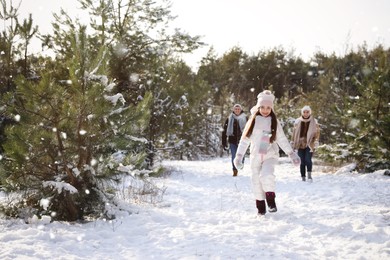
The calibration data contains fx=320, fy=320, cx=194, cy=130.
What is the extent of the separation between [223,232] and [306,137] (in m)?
4.70

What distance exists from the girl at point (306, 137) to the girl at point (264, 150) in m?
3.10

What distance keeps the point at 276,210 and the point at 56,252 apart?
3.08m

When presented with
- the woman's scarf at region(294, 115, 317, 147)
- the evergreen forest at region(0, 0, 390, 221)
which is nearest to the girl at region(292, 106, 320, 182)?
the woman's scarf at region(294, 115, 317, 147)

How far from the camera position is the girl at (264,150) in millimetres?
4809

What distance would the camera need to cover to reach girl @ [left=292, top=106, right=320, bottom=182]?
788 centimetres

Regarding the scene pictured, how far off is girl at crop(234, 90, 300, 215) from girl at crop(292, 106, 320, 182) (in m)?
3.10

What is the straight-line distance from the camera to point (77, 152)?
14.3 ft

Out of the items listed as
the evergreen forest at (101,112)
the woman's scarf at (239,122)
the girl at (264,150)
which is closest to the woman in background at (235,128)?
the woman's scarf at (239,122)

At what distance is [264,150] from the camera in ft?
16.1

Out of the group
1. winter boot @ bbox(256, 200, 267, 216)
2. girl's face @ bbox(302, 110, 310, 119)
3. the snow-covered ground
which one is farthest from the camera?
girl's face @ bbox(302, 110, 310, 119)

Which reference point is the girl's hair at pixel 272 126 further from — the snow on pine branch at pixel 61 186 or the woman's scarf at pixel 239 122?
the woman's scarf at pixel 239 122

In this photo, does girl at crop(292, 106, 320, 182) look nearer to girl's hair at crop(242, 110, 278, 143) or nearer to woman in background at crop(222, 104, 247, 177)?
woman in background at crop(222, 104, 247, 177)

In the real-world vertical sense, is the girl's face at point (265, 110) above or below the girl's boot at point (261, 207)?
above

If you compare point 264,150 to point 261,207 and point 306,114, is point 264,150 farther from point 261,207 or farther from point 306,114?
point 306,114
